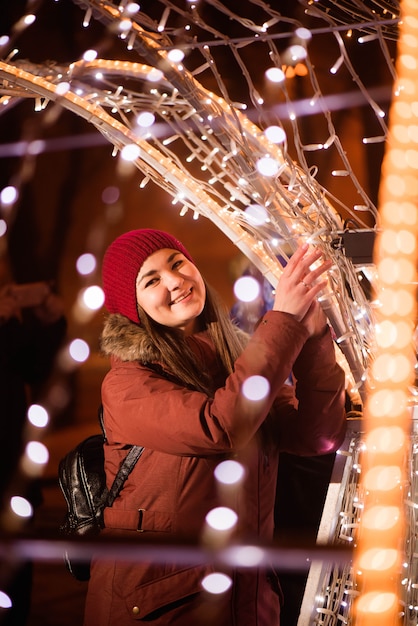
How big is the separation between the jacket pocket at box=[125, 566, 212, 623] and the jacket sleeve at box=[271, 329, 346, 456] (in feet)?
1.03

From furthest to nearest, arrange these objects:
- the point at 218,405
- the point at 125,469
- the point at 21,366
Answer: the point at 21,366 < the point at 125,469 < the point at 218,405

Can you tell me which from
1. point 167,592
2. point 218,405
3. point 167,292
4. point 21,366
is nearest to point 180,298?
point 167,292

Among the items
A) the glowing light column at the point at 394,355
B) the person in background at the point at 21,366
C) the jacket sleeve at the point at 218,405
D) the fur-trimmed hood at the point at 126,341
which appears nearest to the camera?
the glowing light column at the point at 394,355

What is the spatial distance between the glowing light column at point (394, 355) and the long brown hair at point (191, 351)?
0.32m

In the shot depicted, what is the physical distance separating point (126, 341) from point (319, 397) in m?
0.38

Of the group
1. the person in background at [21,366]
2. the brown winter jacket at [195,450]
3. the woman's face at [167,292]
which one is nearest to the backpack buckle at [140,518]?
the brown winter jacket at [195,450]

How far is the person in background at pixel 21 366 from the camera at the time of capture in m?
2.17

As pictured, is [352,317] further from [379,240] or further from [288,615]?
[288,615]

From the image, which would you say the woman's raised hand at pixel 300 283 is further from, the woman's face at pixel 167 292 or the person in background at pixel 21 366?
the person in background at pixel 21 366

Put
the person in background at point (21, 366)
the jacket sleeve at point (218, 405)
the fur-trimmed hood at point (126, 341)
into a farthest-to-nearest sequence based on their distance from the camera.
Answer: the person in background at point (21, 366)
the fur-trimmed hood at point (126, 341)
the jacket sleeve at point (218, 405)

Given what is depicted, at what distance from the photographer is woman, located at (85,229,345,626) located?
3.60ft

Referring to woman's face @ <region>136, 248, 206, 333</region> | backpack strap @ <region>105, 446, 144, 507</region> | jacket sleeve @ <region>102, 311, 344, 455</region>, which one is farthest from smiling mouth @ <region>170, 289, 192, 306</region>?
backpack strap @ <region>105, 446, 144, 507</region>

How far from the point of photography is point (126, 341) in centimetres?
124

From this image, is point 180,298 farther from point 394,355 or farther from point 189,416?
point 394,355
